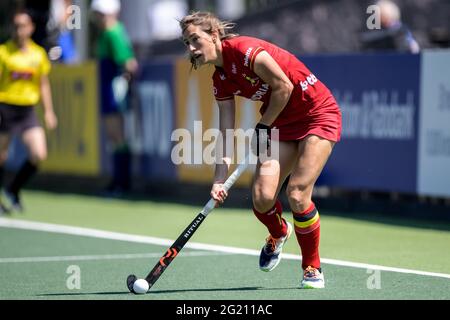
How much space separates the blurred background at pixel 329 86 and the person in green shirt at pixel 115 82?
164 millimetres

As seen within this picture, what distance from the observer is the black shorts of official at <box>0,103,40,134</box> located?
525 inches

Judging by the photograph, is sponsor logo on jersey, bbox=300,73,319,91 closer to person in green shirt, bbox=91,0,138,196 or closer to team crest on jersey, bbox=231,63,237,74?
team crest on jersey, bbox=231,63,237,74

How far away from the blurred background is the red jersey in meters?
3.82

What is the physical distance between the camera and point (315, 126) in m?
7.91

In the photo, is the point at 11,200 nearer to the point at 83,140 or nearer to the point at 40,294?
the point at 83,140

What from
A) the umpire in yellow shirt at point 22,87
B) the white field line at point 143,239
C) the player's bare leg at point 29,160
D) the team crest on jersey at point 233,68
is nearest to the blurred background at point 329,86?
the umpire in yellow shirt at point 22,87

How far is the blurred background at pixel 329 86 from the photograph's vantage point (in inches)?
468

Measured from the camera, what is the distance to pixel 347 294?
7.66 meters

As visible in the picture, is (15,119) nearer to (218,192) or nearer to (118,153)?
(118,153)

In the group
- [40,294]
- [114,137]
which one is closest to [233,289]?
[40,294]

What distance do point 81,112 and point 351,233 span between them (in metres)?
6.15

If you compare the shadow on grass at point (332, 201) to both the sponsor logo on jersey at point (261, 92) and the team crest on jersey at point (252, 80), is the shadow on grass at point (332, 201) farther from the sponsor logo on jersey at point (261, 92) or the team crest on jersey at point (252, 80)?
the team crest on jersey at point (252, 80)

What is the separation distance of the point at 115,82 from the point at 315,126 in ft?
26.1

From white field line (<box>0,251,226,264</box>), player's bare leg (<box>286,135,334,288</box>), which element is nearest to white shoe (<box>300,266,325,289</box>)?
player's bare leg (<box>286,135,334,288</box>)
